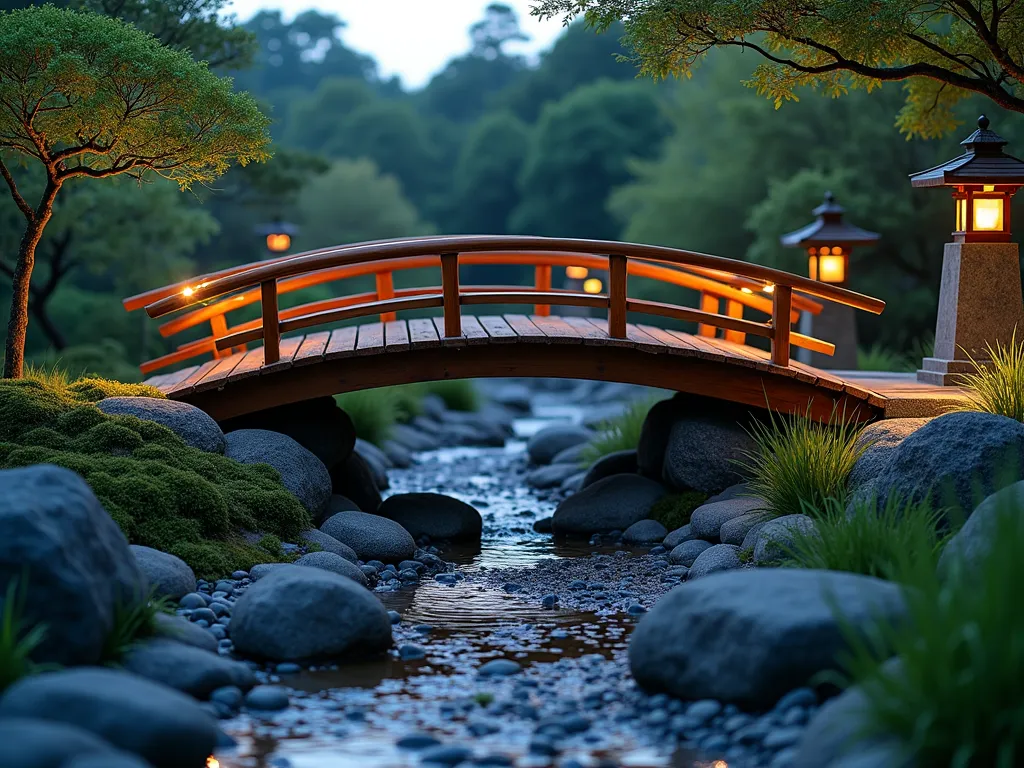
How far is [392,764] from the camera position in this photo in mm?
4516

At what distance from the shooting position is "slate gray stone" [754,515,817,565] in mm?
6973

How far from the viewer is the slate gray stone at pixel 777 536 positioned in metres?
6.97

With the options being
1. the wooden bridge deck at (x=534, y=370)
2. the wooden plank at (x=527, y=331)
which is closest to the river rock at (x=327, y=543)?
the wooden bridge deck at (x=534, y=370)

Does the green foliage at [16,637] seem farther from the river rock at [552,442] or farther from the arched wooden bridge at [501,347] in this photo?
the river rock at [552,442]

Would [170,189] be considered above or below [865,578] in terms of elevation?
above

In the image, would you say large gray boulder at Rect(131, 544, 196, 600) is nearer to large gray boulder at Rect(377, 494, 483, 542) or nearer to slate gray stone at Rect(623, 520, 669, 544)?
large gray boulder at Rect(377, 494, 483, 542)

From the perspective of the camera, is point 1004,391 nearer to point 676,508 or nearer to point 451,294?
point 676,508

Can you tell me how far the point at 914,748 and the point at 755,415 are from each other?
6.35 metres

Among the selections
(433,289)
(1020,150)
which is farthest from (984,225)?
(1020,150)

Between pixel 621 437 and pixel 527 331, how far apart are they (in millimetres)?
3039

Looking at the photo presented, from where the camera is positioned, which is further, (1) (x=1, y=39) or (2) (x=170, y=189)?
(2) (x=170, y=189)

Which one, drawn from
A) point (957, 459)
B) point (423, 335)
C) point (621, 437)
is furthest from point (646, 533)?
point (957, 459)

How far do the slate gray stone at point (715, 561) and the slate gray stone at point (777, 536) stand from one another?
23 cm

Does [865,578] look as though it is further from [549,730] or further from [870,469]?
[870,469]
